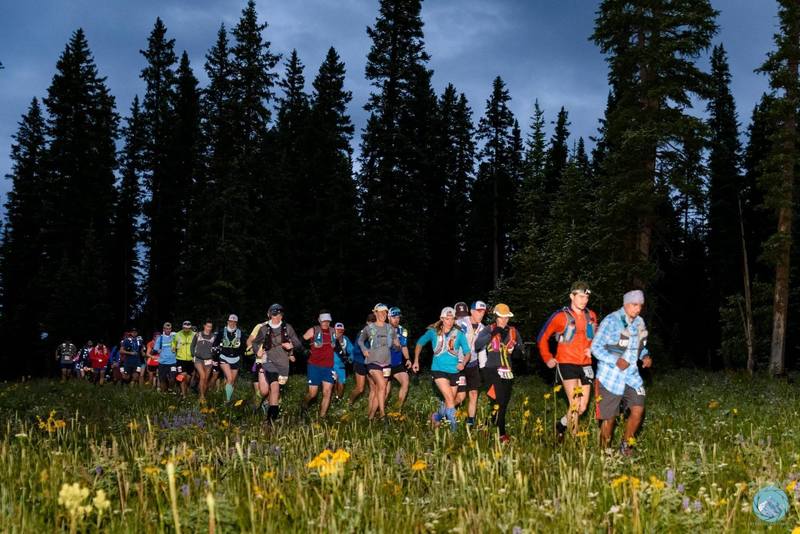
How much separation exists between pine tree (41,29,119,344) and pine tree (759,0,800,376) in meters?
38.0

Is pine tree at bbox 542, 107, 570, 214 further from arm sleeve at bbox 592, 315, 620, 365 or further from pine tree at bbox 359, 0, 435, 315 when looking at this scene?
arm sleeve at bbox 592, 315, 620, 365

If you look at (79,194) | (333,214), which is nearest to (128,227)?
(79,194)

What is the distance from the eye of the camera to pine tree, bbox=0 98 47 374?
45500 mm

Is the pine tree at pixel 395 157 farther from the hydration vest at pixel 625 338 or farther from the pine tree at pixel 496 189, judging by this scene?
the hydration vest at pixel 625 338

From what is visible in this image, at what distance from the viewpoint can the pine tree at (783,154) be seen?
27609 mm

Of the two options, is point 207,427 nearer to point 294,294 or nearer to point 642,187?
point 642,187

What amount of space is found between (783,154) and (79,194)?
44892 millimetres

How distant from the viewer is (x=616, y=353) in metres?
8.45

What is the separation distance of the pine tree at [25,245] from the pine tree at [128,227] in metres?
5.52

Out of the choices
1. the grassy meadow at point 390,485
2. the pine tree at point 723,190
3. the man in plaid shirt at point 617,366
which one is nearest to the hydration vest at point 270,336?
the grassy meadow at point 390,485

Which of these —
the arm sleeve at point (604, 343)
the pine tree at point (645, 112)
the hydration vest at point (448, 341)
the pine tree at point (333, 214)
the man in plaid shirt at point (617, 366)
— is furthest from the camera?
the pine tree at point (333, 214)

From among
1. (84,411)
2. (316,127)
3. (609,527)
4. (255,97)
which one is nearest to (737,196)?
(316,127)

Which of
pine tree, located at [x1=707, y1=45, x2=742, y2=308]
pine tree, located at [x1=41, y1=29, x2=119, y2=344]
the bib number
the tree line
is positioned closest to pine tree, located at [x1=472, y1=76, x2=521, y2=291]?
the tree line

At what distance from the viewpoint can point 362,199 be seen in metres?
44.8
